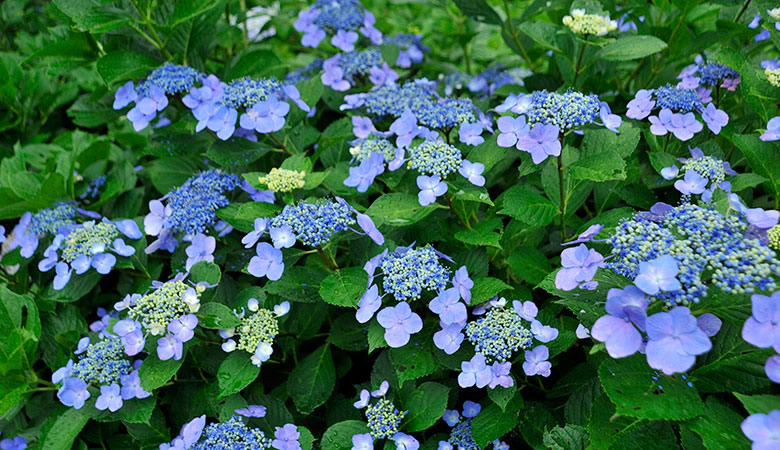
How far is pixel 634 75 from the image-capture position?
7.30 ft

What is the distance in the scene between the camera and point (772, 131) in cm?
141

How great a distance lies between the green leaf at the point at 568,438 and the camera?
1208 mm

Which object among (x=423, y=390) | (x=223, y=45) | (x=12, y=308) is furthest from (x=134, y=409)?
(x=223, y=45)

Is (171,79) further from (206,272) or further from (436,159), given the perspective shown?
(436,159)

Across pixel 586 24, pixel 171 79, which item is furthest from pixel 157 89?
pixel 586 24

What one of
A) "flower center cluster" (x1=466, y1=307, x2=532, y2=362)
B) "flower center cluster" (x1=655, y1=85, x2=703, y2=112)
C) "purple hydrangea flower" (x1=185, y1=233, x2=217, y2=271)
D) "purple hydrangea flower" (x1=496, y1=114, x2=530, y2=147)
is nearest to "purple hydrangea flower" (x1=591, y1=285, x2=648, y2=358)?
"flower center cluster" (x1=466, y1=307, x2=532, y2=362)

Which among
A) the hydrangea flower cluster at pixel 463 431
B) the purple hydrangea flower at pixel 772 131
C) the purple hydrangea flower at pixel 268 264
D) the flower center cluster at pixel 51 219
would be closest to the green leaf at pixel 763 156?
the purple hydrangea flower at pixel 772 131

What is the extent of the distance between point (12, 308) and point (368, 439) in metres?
1.08

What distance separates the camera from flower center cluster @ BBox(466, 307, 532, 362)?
1253 mm

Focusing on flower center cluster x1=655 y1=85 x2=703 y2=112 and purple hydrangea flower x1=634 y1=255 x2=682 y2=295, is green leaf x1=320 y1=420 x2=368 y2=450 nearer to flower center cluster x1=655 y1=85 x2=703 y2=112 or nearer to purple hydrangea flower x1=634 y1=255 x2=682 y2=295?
purple hydrangea flower x1=634 y1=255 x2=682 y2=295

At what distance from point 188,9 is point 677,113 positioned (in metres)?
1.48

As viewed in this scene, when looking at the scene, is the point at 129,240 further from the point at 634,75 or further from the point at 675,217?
the point at 634,75

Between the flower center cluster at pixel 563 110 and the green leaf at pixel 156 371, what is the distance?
104cm

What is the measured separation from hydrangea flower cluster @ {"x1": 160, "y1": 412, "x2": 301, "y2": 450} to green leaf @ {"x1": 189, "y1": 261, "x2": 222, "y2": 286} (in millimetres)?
335
